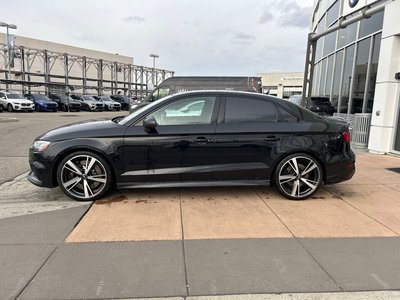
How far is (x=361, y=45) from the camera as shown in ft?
42.3

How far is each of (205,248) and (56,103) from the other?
34517mm

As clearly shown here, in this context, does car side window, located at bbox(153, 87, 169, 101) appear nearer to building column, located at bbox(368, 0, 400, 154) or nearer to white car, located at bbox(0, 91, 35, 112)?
building column, located at bbox(368, 0, 400, 154)

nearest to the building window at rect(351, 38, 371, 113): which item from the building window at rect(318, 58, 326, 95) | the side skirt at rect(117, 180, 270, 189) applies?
the building window at rect(318, 58, 326, 95)

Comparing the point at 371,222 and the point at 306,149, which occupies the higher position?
the point at 306,149

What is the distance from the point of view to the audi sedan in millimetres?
5062

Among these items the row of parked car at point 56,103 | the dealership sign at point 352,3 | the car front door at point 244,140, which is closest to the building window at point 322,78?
the dealership sign at point 352,3

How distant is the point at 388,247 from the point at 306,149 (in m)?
1.84

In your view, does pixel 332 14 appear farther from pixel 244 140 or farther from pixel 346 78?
pixel 244 140

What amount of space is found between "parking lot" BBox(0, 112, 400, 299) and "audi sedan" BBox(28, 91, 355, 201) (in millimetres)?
325

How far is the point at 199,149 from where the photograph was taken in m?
5.13

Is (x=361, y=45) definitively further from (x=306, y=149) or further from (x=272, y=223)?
(x=272, y=223)

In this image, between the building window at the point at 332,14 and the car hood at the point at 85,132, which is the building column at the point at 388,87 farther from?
the car hood at the point at 85,132

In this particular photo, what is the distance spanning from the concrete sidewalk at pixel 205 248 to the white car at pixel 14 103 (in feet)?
96.6

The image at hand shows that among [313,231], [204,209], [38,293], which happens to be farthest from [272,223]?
[38,293]
